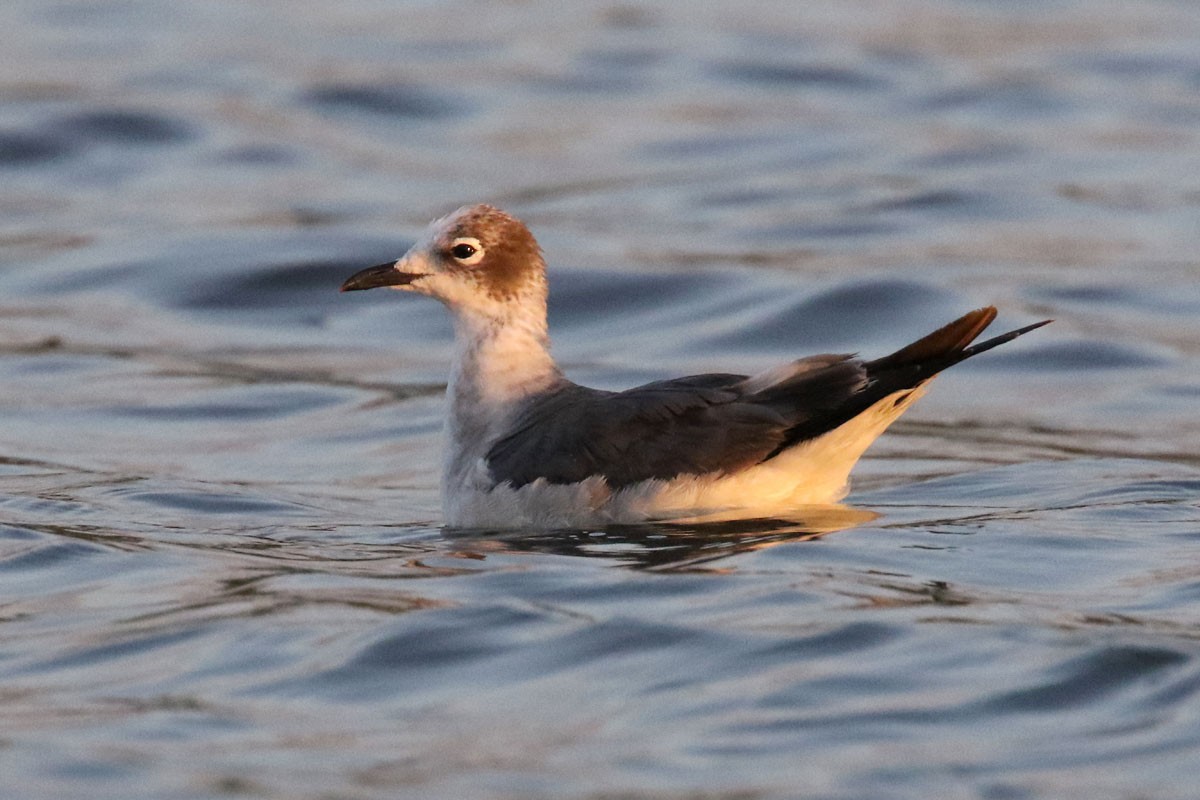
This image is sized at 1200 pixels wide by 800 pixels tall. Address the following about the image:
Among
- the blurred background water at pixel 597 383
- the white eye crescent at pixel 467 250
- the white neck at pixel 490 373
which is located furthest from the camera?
the white eye crescent at pixel 467 250

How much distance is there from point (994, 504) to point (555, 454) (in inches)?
98.5

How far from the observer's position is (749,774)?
6.76m

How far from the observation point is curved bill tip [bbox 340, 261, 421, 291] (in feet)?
35.7

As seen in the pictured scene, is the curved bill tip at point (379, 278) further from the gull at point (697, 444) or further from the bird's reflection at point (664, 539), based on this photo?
the bird's reflection at point (664, 539)

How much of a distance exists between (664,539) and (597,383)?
569 cm

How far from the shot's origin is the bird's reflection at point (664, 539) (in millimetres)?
9453

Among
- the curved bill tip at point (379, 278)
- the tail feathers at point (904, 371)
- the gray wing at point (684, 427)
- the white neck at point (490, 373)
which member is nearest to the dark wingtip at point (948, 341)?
the tail feathers at point (904, 371)

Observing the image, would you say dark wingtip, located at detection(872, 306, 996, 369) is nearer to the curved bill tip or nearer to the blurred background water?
the blurred background water

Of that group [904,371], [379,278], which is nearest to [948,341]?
[904,371]

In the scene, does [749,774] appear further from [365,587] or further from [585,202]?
[585,202]

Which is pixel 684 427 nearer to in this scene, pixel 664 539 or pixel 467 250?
pixel 664 539

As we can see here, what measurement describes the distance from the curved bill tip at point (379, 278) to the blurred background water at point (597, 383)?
3.84ft

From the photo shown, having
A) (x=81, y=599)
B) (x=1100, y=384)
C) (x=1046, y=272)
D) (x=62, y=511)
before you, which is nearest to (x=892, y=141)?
(x=1046, y=272)

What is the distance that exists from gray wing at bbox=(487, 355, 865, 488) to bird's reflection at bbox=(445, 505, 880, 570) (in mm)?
241
